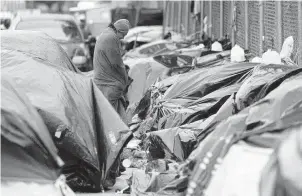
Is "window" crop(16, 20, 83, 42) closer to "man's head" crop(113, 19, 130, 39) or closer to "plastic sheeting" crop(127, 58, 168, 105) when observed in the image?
"plastic sheeting" crop(127, 58, 168, 105)

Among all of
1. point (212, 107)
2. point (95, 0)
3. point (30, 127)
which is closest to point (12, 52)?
point (212, 107)

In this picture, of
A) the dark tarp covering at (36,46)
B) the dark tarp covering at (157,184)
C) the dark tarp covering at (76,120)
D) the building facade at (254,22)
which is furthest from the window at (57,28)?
the dark tarp covering at (157,184)

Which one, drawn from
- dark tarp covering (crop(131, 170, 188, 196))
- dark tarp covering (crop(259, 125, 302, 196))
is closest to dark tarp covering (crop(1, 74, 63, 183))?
dark tarp covering (crop(131, 170, 188, 196))

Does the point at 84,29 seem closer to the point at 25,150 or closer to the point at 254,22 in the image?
the point at 254,22

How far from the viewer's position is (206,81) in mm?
9320

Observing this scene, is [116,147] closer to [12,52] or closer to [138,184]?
[138,184]

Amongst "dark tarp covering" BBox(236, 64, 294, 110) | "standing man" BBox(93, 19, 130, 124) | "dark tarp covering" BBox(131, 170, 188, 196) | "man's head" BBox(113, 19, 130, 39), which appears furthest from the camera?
"man's head" BBox(113, 19, 130, 39)

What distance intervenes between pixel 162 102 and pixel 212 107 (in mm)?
1169

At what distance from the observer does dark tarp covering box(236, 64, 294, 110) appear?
24.0 feet

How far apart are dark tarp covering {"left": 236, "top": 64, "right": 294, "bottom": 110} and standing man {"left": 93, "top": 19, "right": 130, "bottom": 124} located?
3.24 m

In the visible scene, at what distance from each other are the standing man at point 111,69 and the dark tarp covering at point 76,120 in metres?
3.49

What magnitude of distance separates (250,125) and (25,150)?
4.65ft

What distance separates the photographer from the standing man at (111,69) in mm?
11094

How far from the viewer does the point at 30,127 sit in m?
5.32
